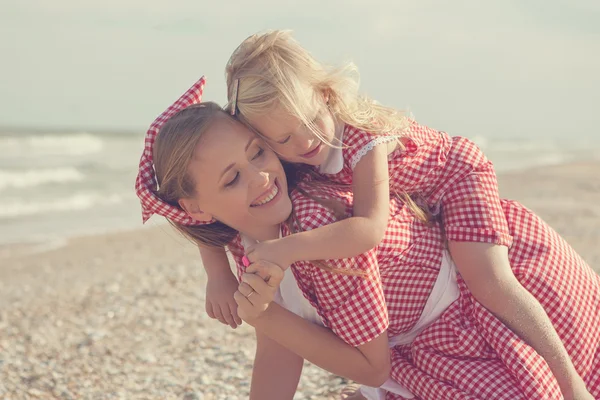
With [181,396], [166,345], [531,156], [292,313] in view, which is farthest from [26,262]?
[531,156]

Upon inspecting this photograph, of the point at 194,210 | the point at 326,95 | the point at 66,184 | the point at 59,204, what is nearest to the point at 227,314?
the point at 194,210

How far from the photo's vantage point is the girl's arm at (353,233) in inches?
102

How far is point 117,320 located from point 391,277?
3423mm

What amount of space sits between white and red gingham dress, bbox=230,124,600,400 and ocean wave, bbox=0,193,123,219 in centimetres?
1079

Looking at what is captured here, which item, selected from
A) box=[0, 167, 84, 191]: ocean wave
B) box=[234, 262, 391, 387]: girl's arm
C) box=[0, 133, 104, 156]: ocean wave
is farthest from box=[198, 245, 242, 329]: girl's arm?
box=[0, 133, 104, 156]: ocean wave

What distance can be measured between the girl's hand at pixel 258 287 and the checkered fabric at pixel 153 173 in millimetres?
511

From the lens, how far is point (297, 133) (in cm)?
288

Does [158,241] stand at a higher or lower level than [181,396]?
lower

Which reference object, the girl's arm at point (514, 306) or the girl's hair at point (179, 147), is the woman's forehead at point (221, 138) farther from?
the girl's arm at point (514, 306)

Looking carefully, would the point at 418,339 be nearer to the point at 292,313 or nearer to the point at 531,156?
the point at 292,313

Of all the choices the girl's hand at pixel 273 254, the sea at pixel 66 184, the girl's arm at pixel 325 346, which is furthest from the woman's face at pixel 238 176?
the sea at pixel 66 184

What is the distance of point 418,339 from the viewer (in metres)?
3.07

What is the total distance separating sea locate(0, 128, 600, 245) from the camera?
1159cm

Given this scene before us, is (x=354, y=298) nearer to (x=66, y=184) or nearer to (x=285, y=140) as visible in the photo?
(x=285, y=140)
